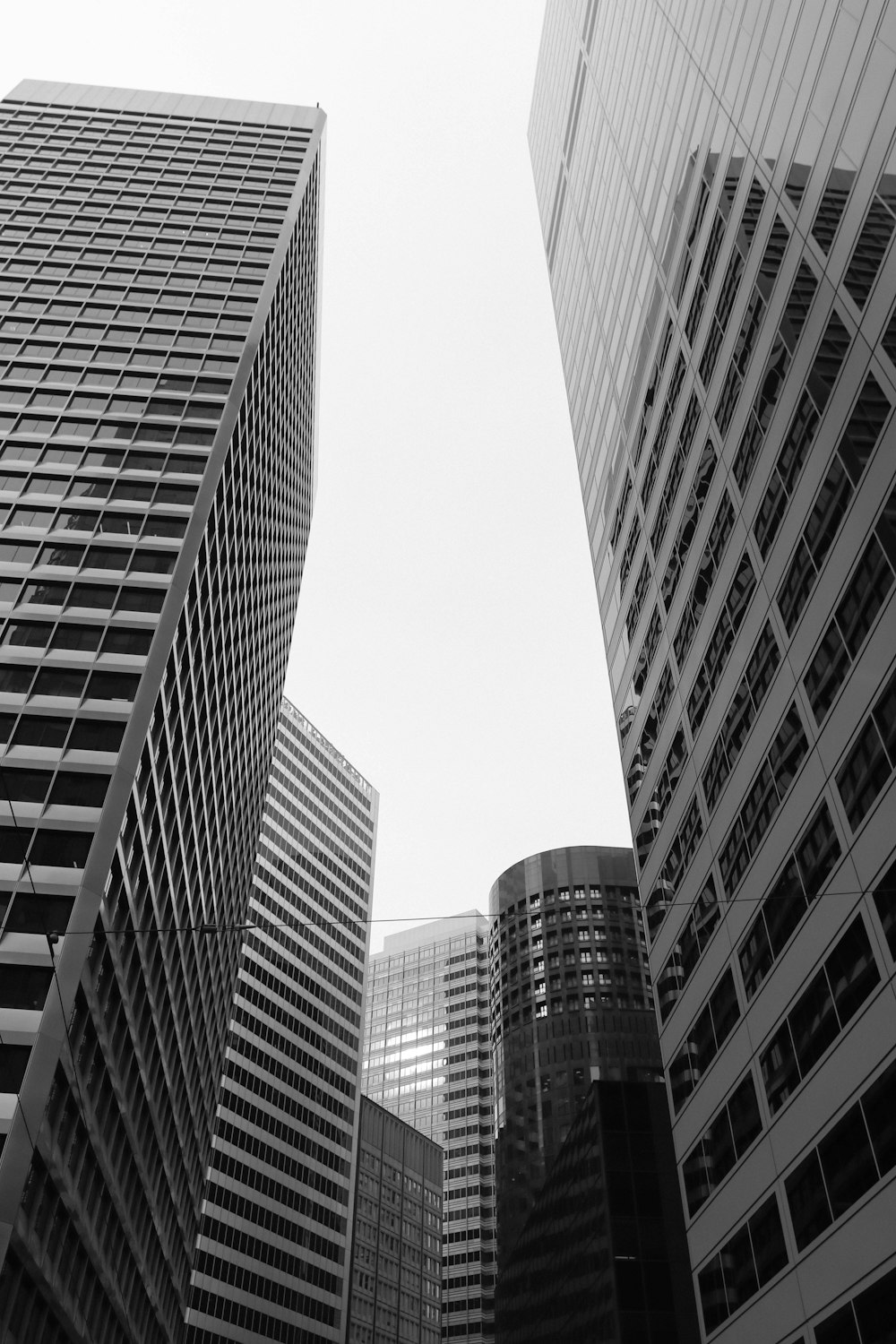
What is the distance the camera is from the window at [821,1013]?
2783 centimetres

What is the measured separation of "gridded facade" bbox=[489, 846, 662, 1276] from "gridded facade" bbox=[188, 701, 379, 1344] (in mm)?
22856

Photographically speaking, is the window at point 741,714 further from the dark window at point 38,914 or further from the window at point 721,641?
the dark window at point 38,914

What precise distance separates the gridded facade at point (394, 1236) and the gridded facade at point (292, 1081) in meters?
5.23

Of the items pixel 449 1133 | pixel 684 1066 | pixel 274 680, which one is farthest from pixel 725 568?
pixel 449 1133

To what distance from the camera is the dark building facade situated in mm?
69188

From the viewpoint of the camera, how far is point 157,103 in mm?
100250

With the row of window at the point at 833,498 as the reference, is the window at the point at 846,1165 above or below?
below

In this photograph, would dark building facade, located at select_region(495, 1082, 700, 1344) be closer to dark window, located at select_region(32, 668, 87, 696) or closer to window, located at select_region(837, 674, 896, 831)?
dark window, located at select_region(32, 668, 87, 696)

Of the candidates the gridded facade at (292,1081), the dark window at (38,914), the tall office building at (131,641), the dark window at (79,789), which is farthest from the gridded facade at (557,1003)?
the dark window at (38,914)

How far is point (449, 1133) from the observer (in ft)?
522

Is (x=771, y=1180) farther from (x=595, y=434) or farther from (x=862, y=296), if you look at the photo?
(x=595, y=434)

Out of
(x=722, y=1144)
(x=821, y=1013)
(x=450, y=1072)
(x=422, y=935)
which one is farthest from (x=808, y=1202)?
(x=422, y=935)

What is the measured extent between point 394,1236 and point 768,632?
12586 cm

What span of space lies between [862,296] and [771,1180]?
80.0 ft
